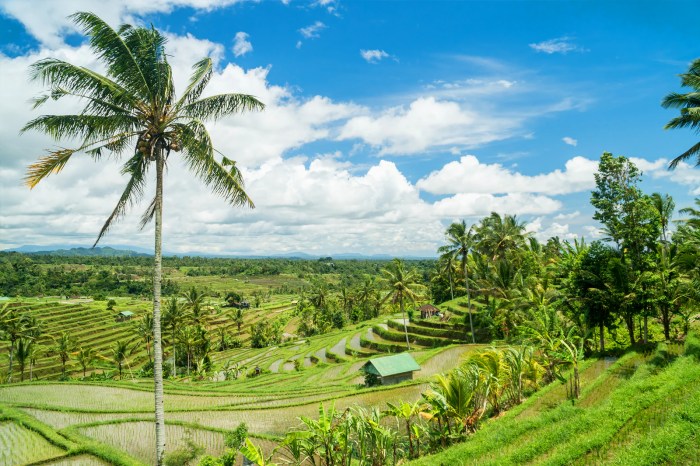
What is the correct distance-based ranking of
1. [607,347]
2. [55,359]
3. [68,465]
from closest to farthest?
[68,465], [607,347], [55,359]

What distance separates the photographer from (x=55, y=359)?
2381 inches

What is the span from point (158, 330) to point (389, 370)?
723 inches

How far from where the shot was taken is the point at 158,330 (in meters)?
11.8

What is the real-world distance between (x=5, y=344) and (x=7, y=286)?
59.9m

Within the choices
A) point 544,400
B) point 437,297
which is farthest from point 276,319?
point 544,400

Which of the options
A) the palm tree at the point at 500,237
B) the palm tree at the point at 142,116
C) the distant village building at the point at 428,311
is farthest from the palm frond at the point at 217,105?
the distant village building at the point at 428,311

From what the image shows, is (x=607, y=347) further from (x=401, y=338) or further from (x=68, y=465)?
(x=68, y=465)

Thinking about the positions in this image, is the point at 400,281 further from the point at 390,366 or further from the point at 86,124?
the point at 86,124

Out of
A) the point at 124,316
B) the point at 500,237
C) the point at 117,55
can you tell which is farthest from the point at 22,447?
the point at 124,316

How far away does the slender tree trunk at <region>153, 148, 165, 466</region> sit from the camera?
11445mm

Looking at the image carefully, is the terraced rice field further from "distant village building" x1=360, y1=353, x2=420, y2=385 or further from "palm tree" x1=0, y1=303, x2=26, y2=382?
"palm tree" x1=0, y1=303, x2=26, y2=382

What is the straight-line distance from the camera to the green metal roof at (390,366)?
2661 cm

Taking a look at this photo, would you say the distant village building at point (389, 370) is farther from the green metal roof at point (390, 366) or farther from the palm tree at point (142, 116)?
the palm tree at point (142, 116)

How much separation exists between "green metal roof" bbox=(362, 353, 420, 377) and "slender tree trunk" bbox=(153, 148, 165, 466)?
16848 mm
